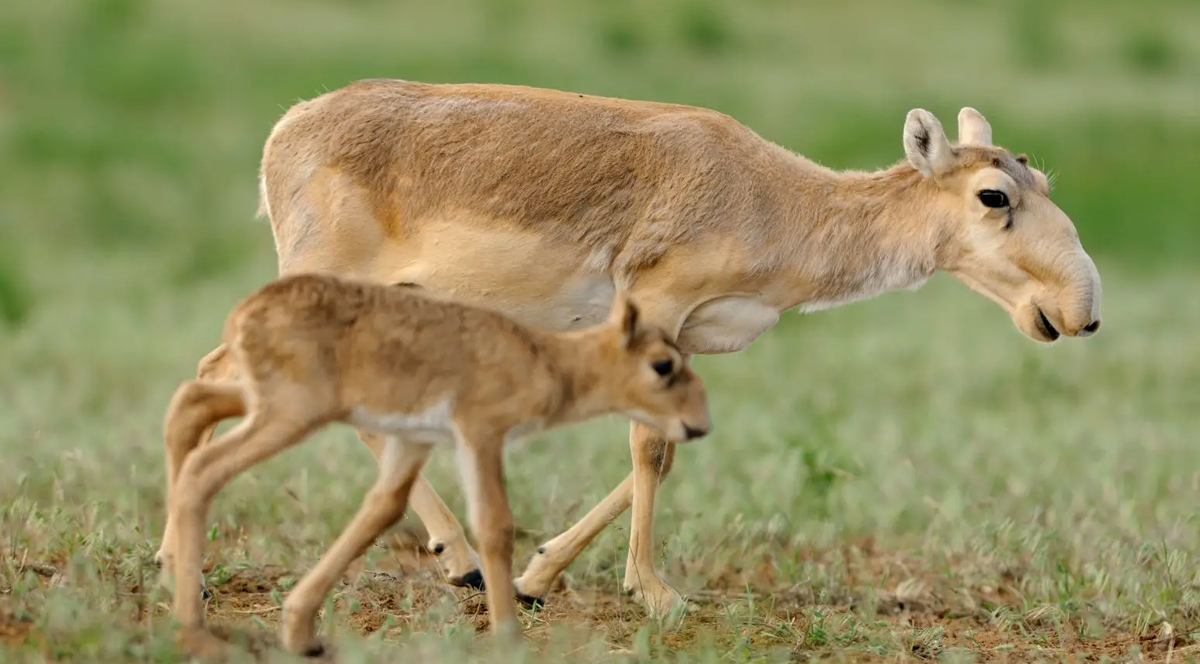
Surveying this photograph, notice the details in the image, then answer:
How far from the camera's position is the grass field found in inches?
283

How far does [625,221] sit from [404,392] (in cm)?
215

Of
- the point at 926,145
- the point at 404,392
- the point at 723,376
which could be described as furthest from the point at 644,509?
the point at 723,376

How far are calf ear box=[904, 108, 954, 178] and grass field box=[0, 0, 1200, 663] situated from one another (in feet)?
6.38

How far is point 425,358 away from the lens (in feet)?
18.7

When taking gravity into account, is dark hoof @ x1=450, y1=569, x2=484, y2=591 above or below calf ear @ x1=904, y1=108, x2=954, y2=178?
below

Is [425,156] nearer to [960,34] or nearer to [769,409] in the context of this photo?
[769,409]

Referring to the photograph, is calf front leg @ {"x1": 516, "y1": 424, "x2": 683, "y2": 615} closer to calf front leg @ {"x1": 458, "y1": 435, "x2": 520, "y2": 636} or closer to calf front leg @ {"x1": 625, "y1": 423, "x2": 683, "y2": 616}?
calf front leg @ {"x1": 625, "y1": 423, "x2": 683, "y2": 616}

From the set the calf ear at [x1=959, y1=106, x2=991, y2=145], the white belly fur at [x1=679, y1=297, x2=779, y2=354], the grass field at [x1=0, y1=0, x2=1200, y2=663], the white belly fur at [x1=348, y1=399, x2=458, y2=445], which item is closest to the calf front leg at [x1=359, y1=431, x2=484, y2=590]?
the grass field at [x1=0, y1=0, x2=1200, y2=663]

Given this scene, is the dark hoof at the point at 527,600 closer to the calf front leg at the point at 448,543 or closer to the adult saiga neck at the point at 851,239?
the calf front leg at the point at 448,543

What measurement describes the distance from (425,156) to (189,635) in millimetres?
2670

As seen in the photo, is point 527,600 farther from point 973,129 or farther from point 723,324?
point 973,129

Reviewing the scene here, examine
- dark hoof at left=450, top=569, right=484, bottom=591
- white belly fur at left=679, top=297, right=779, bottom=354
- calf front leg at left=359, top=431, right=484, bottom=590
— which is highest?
white belly fur at left=679, top=297, right=779, bottom=354

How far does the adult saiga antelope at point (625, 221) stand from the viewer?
7488mm

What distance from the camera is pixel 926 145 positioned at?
7641 mm
